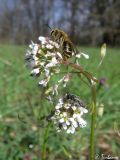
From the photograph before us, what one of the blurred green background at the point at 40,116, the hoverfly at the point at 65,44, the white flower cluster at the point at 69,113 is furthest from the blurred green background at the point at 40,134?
the hoverfly at the point at 65,44

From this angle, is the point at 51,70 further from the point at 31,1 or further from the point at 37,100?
the point at 31,1

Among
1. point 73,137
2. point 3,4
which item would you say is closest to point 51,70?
point 73,137

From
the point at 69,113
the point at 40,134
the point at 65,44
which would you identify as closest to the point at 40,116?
the point at 69,113

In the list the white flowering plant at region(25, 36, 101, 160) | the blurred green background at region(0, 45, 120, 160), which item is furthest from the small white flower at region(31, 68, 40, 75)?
the blurred green background at region(0, 45, 120, 160)

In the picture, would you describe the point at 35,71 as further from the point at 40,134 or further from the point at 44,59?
the point at 40,134

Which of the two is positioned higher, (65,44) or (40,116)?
(65,44)

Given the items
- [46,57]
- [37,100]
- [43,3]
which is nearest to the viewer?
[46,57]

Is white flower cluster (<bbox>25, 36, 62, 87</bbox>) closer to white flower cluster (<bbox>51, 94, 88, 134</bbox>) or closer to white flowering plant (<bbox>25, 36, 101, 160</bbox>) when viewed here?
white flowering plant (<bbox>25, 36, 101, 160</bbox>)
